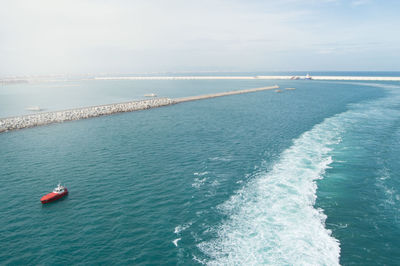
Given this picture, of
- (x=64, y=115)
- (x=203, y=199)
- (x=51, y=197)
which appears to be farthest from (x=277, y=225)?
(x=64, y=115)

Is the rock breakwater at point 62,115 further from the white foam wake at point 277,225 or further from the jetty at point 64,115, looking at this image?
the white foam wake at point 277,225

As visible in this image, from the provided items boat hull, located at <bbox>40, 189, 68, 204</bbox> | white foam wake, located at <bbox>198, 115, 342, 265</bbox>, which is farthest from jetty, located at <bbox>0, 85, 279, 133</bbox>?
white foam wake, located at <bbox>198, 115, 342, 265</bbox>

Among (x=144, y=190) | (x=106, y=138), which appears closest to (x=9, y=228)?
(x=144, y=190)

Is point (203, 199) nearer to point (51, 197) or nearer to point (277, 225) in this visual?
point (277, 225)

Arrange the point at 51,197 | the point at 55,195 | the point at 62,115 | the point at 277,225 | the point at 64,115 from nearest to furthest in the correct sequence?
the point at 277,225, the point at 51,197, the point at 55,195, the point at 62,115, the point at 64,115

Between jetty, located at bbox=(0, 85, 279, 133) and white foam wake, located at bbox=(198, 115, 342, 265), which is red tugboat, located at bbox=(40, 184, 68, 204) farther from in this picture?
jetty, located at bbox=(0, 85, 279, 133)
